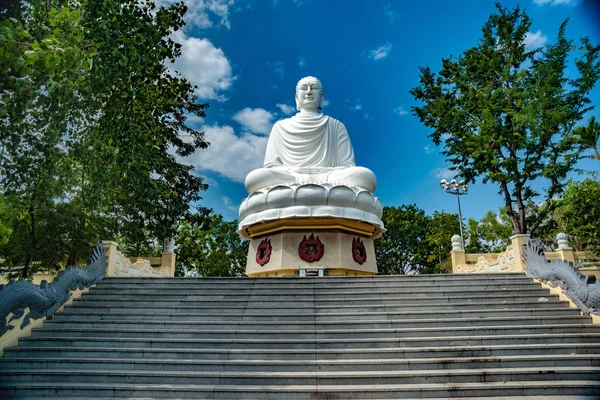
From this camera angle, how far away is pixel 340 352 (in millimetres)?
5445

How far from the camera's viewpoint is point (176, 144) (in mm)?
18250

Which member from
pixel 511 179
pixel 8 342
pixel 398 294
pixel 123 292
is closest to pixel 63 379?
pixel 8 342

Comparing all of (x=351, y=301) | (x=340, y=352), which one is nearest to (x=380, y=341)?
(x=340, y=352)

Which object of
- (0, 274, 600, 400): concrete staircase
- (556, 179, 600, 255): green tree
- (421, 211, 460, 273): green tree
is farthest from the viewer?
(421, 211, 460, 273): green tree

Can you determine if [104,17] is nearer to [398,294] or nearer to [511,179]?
[398,294]

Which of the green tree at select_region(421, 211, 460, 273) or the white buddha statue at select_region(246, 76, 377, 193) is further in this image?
the green tree at select_region(421, 211, 460, 273)

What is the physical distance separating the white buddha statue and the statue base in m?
1.45

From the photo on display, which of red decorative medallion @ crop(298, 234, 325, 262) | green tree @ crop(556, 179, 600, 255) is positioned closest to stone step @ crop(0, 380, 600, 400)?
red decorative medallion @ crop(298, 234, 325, 262)

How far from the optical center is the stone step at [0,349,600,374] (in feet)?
16.9

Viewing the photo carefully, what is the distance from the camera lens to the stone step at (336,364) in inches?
203

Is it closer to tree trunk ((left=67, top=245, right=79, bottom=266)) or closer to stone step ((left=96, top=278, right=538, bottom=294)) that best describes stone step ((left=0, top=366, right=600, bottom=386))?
stone step ((left=96, top=278, right=538, bottom=294))

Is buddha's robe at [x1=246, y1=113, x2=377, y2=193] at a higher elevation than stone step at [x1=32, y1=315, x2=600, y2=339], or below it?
higher

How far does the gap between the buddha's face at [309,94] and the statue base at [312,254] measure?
4404mm

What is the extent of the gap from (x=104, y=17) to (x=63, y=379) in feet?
17.5
